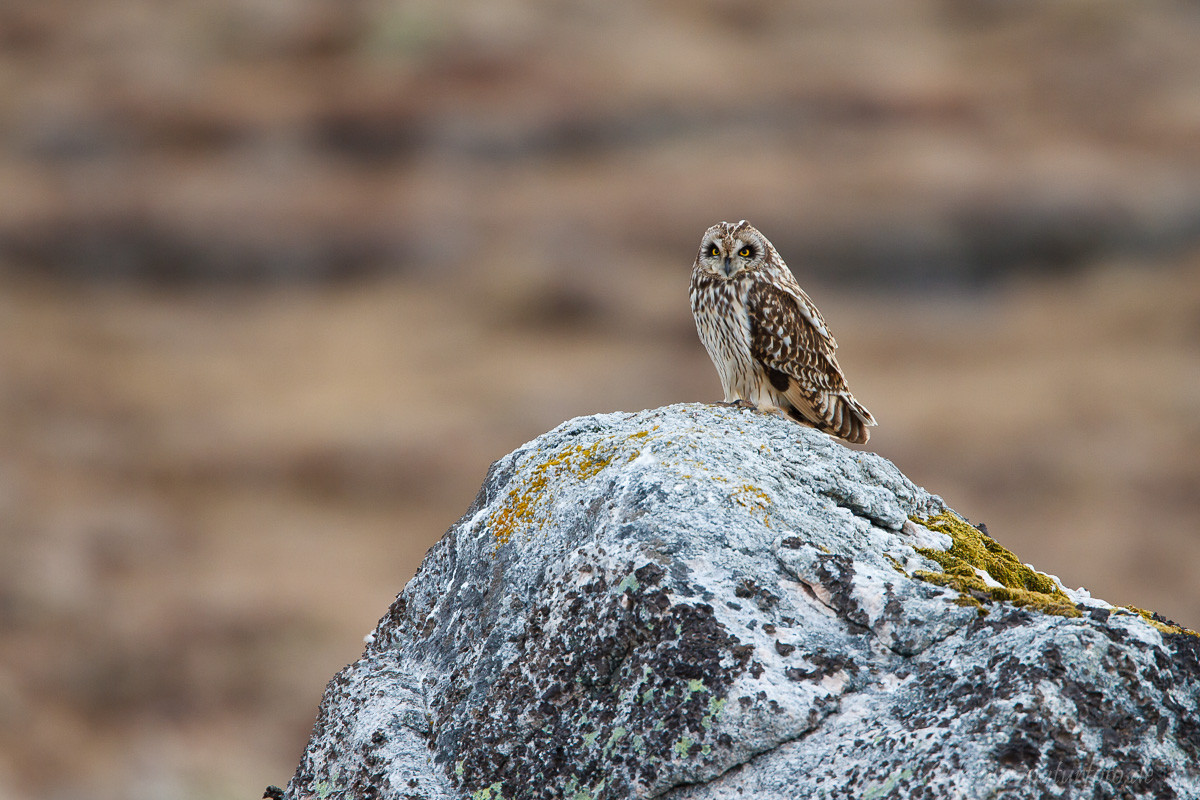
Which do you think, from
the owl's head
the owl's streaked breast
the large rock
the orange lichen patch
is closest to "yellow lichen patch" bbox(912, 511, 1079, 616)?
the large rock

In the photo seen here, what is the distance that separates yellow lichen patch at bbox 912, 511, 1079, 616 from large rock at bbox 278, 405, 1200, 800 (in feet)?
0.04

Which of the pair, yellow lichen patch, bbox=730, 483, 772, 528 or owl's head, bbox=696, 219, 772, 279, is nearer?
yellow lichen patch, bbox=730, 483, 772, 528

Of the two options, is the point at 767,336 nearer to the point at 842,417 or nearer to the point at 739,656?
the point at 842,417

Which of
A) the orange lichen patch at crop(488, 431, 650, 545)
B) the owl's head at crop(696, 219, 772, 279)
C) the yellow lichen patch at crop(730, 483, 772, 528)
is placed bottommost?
the yellow lichen patch at crop(730, 483, 772, 528)

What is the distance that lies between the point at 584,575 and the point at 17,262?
33410 millimetres

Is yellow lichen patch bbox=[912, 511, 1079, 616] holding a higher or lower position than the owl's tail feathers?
lower

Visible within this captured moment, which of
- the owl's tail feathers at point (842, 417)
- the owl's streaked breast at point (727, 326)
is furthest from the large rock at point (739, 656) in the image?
the owl's streaked breast at point (727, 326)

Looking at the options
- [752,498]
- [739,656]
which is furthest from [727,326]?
[739,656]

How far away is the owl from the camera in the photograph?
20.6 feet

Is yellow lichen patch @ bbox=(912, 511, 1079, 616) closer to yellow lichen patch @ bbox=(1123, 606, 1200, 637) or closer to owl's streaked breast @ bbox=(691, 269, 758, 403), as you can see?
yellow lichen patch @ bbox=(1123, 606, 1200, 637)

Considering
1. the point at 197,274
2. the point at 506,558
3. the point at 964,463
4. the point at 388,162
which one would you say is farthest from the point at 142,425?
the point at 506,558

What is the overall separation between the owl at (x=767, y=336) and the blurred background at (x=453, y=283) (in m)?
11.8

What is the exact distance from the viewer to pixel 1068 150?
3541 centimetres

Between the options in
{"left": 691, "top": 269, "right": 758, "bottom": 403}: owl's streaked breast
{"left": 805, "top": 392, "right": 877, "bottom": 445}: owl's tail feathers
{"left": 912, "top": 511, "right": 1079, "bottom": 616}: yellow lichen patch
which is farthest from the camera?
{"left": 691, "top": 269, "right": 758, "bottom": 403}: owl's streaked breast
